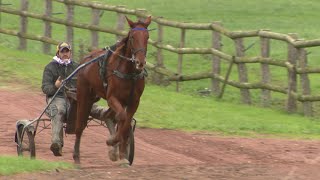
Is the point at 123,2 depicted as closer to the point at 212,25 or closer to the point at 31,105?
the point at 212,25

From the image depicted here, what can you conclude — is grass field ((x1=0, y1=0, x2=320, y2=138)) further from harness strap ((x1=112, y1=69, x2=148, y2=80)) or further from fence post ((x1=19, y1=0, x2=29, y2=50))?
harness strap ((x1=112, y1=69, x2=148, y2=80))

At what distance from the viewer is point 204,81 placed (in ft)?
74.5

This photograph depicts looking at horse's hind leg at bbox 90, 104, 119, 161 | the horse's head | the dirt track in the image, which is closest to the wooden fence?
the dirt track

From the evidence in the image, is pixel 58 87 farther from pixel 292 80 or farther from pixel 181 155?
pixel 292 80

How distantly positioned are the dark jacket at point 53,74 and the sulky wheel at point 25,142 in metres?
0.61

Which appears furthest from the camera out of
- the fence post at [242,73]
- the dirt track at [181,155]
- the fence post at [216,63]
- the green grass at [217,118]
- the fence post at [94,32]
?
the fence post at [94,32]

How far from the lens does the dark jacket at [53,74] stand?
12.2m

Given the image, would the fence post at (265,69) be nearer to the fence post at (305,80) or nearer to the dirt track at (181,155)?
the fence post at (305,80)

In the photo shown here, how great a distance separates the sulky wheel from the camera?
1201cm

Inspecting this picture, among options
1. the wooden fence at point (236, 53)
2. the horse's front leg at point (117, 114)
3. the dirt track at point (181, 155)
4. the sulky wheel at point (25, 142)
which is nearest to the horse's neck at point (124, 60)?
the horse's front leg at point (117, 114)

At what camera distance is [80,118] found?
12.0 metres

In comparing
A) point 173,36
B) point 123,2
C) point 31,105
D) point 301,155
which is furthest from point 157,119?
point 123,2

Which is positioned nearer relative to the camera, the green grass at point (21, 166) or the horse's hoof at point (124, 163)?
the green grass at point (21, 166)

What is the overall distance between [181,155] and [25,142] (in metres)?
2.35
